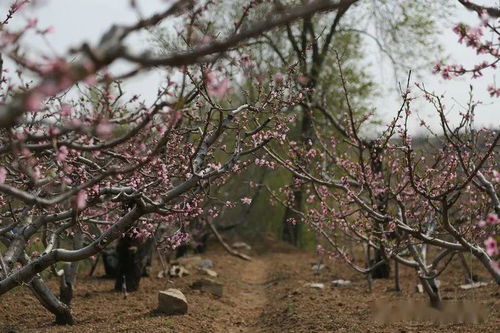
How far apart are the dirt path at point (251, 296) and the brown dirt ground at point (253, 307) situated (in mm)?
20

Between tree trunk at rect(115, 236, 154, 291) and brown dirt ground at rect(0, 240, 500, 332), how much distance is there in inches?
10.5

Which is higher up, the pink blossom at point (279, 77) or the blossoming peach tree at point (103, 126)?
the pink blossom at point (279, 77)

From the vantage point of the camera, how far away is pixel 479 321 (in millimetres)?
7941

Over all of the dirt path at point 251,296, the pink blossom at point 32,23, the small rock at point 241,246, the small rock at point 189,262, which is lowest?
the dirt path at point 251,296

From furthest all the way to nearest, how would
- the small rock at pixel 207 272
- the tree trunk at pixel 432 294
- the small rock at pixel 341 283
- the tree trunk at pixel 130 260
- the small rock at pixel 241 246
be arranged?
the small rock at pixel 241 246
the small rock at pixel 207 272
the small rock at pixel 341 283
the tree trunk at pixel 130 260
the tree trunk at pixel 432 294

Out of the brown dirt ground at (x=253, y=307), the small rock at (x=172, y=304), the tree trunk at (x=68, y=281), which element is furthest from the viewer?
the small rock at (x=172, y=304)

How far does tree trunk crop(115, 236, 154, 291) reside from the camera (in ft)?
38.1

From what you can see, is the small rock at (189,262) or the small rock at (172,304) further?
the small rock at (189,262)

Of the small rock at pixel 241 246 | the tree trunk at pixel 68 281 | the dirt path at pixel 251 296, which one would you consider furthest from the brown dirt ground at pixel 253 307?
the small rock at pixel 241 246

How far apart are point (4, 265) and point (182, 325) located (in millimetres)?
3165

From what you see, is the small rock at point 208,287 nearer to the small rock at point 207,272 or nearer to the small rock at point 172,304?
the small rock at point 172,304

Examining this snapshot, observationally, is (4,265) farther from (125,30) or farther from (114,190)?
(125,30)

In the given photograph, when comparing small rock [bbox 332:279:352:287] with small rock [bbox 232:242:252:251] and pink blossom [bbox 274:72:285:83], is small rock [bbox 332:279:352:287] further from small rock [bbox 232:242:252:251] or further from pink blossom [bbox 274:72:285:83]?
small rock [bbox 232:242:252:251]

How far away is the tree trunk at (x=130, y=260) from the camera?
11.6m
